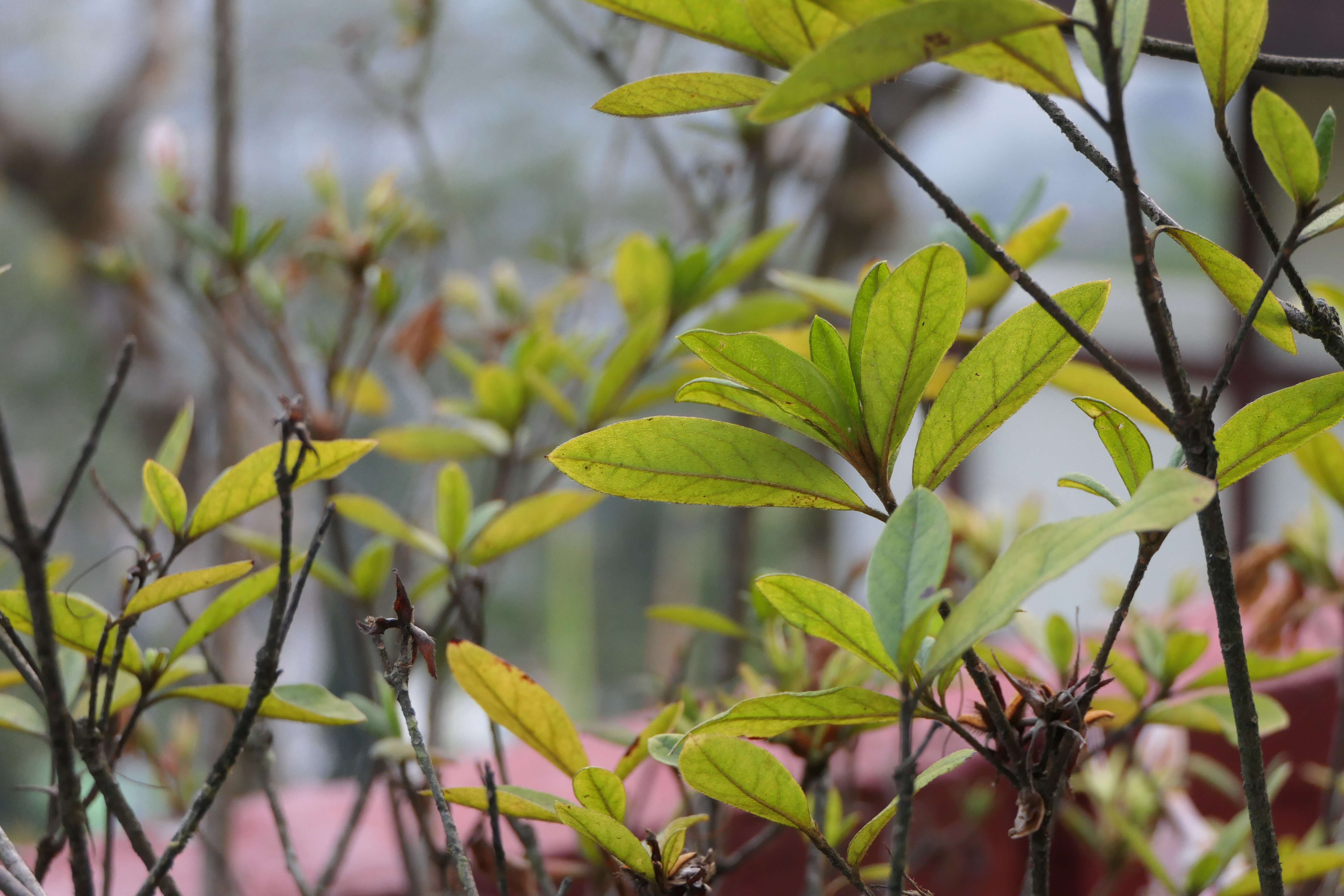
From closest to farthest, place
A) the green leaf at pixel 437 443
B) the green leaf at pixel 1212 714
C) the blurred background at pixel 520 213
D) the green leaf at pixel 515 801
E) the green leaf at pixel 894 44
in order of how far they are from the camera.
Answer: the green leaf at pixel 894 44 < the green leaf at pixel 515 801 < the green leaf at pixel 1212 714 < the green leaf at pixel 437 443 < the blurred background at pixel 520 213

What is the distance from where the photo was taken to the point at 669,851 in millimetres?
262

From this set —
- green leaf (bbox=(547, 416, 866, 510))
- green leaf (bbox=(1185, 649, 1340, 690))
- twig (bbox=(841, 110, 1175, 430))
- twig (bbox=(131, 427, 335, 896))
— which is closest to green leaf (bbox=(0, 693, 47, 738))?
twig (bbox=(131, 427, 335, 896))

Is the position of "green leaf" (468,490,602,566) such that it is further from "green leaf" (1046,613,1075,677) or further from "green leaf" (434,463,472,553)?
"green leaf" (1046,613,1075,677)

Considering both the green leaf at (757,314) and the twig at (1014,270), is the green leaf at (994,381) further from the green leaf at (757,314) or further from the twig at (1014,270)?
the green leaf at (757,314)

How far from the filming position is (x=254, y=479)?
324mm

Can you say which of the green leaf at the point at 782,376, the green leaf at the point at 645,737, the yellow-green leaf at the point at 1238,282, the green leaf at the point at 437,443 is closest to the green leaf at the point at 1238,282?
the yellow-green leaf at the point at 1238,282

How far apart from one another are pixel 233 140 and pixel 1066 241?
0.62 meters

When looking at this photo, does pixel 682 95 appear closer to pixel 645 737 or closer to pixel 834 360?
pixel 834 360

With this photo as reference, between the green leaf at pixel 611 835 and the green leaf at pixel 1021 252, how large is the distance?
11.3 inches

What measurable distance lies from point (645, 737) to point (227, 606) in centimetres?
15

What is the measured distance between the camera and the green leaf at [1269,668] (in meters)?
0.41

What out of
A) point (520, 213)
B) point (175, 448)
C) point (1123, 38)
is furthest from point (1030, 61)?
point (520, 213)

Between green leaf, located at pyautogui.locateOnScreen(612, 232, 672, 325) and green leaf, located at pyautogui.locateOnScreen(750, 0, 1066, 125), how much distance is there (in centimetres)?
45

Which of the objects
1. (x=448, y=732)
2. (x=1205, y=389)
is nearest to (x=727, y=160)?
(x=1205, y=389)
